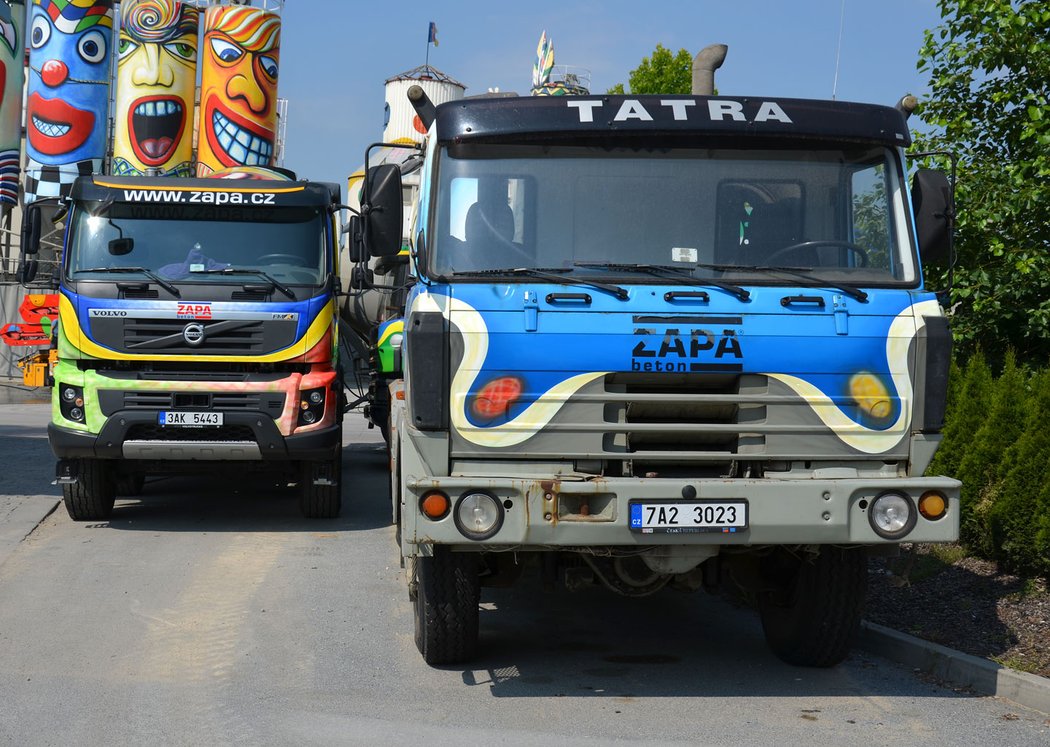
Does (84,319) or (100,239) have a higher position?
(100,239)

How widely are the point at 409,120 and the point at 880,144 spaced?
40479 mm

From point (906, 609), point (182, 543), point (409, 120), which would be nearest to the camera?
point (906, 609)

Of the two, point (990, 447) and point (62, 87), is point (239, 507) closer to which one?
point (990, 447)

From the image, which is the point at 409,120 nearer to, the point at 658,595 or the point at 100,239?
the point at 100,239

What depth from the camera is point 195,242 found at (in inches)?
405

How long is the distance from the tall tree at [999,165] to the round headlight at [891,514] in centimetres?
399

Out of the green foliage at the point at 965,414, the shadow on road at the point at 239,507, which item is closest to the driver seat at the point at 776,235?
the green foliage at the point at 965,414

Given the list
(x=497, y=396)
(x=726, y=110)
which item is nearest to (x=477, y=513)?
(x=497, y=396)

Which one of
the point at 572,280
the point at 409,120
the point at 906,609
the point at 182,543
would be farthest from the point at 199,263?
the point at 409,120

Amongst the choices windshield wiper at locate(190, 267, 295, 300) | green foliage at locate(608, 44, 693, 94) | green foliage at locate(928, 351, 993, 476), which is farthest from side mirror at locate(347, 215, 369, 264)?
green foliage at locate(608, 44, 693, 94)

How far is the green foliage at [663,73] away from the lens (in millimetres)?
29141

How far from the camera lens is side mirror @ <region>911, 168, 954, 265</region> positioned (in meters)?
6.00

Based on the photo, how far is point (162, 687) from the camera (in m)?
5.80

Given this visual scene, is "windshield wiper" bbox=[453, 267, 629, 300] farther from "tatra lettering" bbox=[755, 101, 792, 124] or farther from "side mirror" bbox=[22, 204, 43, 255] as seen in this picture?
"side mirror" bbox=[22, 204, 43, 255]
